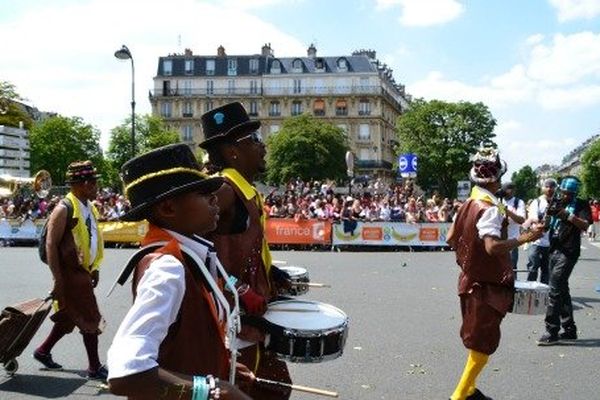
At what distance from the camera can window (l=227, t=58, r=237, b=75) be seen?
98.8 m

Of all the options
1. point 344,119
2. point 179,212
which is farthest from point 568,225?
point 344,119

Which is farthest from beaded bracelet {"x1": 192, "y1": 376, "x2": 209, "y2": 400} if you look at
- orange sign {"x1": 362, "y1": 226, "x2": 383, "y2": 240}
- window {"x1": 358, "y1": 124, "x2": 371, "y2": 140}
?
window {"x1": 358, "y1": 124, "x2": 371, "y2": 140}

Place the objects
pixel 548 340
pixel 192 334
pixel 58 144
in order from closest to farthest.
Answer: pixel 192 334 < pixel 548 340 < pixel 58 144

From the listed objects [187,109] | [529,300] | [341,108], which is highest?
[187,109]

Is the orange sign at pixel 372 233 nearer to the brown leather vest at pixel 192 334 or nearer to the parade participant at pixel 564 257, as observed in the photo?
the parade participant at pixel 564 257

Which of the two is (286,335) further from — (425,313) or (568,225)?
(425,313)

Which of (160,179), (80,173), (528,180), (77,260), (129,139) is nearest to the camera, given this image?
(160,179)

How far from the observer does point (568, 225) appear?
822cm

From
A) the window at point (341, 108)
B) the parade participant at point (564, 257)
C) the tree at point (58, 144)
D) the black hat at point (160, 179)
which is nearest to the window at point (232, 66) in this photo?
the window at point (341, 108)

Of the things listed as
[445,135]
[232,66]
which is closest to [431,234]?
[445,135]

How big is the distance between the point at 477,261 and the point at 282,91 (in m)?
93.4

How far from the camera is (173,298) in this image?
216 cm

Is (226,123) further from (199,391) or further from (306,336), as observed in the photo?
(199,391)

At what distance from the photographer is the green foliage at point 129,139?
76.2 meters
